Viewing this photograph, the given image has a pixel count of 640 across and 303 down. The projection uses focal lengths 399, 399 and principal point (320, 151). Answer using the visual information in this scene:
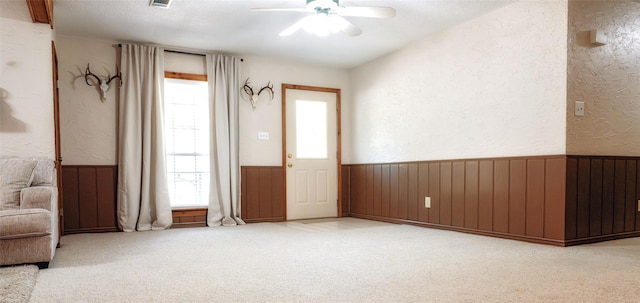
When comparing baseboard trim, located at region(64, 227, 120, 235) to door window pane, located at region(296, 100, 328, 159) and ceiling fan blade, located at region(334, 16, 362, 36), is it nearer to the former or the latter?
door window pane, located at region(296, 100, 328, 159)

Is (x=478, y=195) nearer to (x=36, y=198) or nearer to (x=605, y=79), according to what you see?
(x=605, y=79)

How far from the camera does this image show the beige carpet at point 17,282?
83.4 inches

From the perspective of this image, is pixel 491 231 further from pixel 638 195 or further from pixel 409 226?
pixel 638 195

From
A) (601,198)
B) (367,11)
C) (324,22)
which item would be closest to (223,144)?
(324,22)

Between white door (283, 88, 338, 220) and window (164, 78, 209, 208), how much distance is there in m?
1.18

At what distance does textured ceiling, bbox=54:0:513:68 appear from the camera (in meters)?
3.81

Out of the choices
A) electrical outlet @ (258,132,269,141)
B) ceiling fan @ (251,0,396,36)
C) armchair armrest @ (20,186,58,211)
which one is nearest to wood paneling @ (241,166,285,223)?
electrical outlet @ (258,132,269,141)

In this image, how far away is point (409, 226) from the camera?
4.95 meters

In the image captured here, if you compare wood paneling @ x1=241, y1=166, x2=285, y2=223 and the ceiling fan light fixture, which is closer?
the ceiling fan light fixture

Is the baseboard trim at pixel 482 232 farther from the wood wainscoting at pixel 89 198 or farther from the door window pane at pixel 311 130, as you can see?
the wood wainscoting at pixel 89 198

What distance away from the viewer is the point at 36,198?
2986 millimetres

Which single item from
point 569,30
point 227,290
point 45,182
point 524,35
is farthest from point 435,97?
point 45,182

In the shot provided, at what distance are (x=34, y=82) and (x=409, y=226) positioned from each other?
13.8 ft

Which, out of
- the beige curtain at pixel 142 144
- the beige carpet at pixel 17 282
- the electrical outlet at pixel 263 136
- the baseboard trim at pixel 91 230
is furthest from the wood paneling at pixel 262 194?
the beige carpet at pixel 17 282
